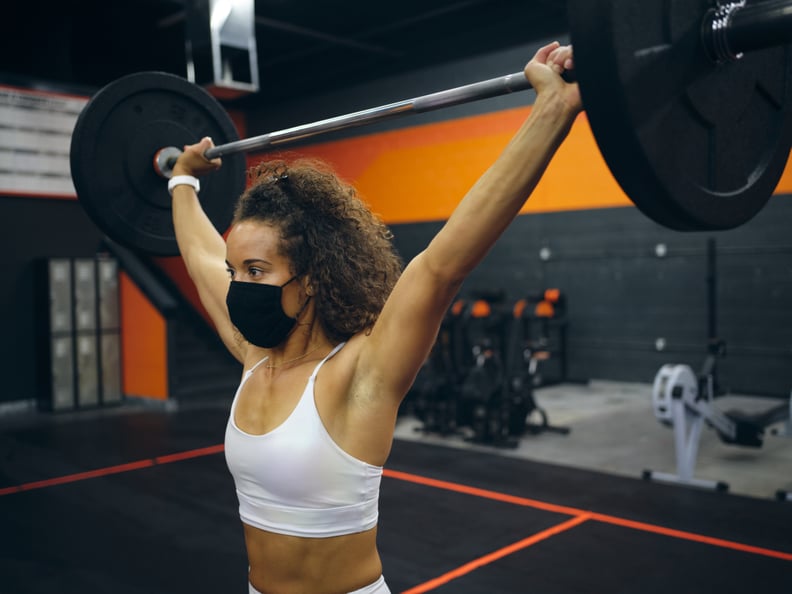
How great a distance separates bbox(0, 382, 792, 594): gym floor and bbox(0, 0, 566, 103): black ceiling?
3918 mm

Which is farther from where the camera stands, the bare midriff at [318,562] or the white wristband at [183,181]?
the white wristband at [183,181]

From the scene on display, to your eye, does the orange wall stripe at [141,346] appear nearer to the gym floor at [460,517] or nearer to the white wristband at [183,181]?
the gym floor at [460,517]

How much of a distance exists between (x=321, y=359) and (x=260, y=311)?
0.12m

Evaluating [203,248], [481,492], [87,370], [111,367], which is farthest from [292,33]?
[203,248]

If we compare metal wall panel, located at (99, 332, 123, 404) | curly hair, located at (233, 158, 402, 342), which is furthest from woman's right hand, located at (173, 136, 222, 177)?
metal wall panel, located at (99, 332, 123, 404)

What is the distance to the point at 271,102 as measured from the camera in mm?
9414

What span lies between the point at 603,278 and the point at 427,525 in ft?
14.8

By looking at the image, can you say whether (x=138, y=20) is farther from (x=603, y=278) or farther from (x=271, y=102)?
(x=603, y=278)

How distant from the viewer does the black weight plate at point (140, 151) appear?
1.75 metres

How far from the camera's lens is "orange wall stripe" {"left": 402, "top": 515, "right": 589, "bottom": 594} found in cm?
269

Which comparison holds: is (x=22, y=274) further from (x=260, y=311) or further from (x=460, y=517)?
(x=260, y=311)

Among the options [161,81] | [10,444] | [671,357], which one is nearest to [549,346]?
[671,357]

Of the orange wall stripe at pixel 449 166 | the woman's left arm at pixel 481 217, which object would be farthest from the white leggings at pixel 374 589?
the orange wall stripe at pixel 449 166

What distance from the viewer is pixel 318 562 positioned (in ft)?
3.46
